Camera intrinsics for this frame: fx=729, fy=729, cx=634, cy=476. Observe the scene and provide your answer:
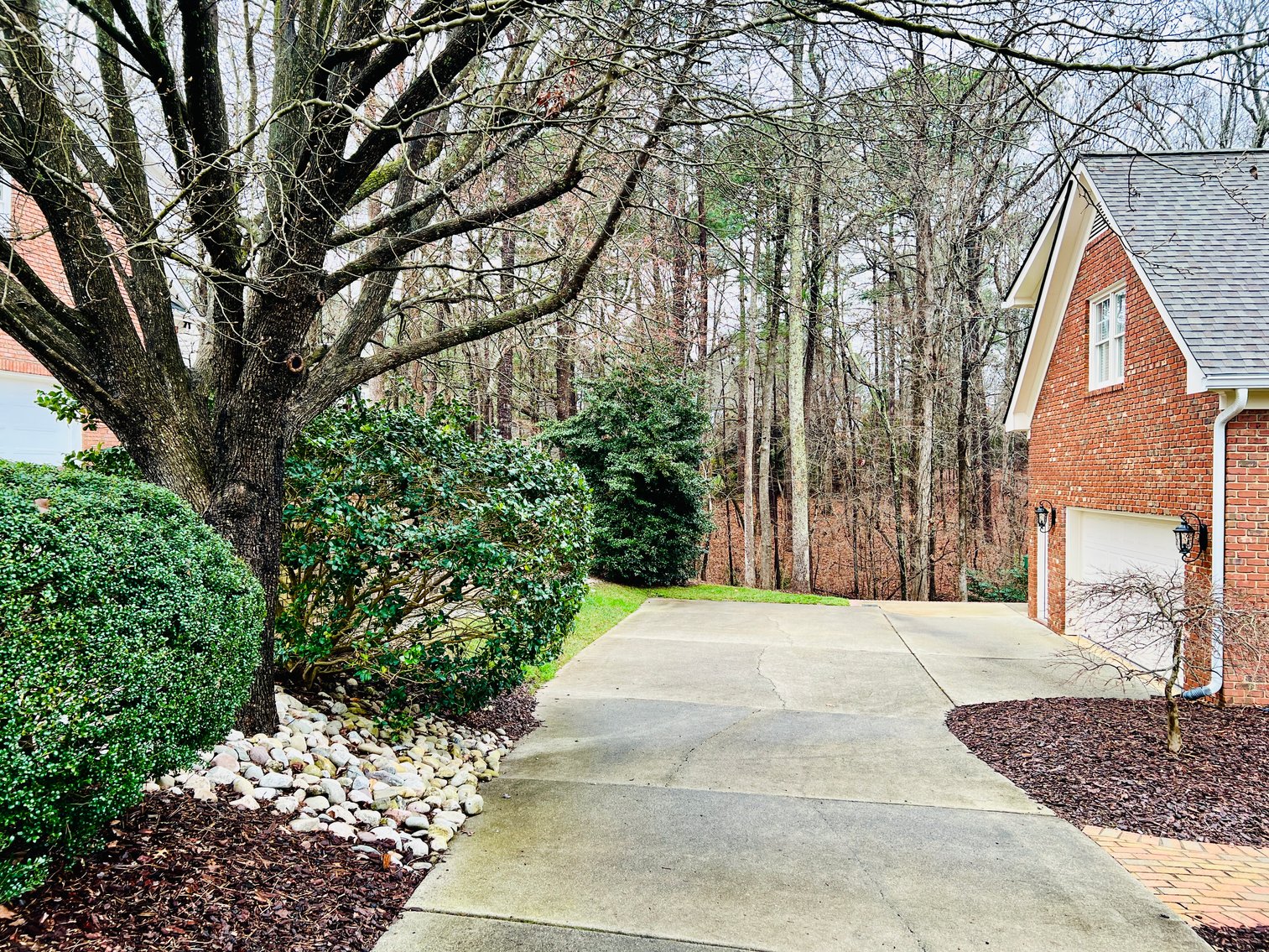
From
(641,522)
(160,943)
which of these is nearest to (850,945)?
(160,943)

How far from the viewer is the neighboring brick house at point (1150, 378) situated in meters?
6.68

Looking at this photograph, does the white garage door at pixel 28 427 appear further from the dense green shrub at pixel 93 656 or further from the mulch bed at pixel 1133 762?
the mulch bed at pixel 1133 762

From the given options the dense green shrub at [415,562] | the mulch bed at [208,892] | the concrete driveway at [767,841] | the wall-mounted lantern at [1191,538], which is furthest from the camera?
the wall-mounted lantern at [1191,538]

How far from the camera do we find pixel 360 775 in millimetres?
4152

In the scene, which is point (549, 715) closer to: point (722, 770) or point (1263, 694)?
point (722, 770)

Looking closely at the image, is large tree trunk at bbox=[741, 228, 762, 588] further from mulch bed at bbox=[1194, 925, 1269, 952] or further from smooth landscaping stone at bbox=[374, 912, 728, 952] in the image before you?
smooth landscaping stone at bbox=[374, 912, 728, 952]

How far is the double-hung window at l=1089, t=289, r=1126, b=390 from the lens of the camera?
888cm

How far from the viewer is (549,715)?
631cm

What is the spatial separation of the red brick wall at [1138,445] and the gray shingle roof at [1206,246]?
0.41 m

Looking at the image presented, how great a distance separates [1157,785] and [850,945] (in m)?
3.11

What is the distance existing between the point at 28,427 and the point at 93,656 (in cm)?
1048

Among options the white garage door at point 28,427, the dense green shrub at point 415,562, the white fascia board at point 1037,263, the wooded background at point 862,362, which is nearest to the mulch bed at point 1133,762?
the dense green shrub at point 415,562

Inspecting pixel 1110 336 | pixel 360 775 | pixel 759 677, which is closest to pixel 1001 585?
pixel 1110 336

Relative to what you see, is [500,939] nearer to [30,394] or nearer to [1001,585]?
[30,394]
